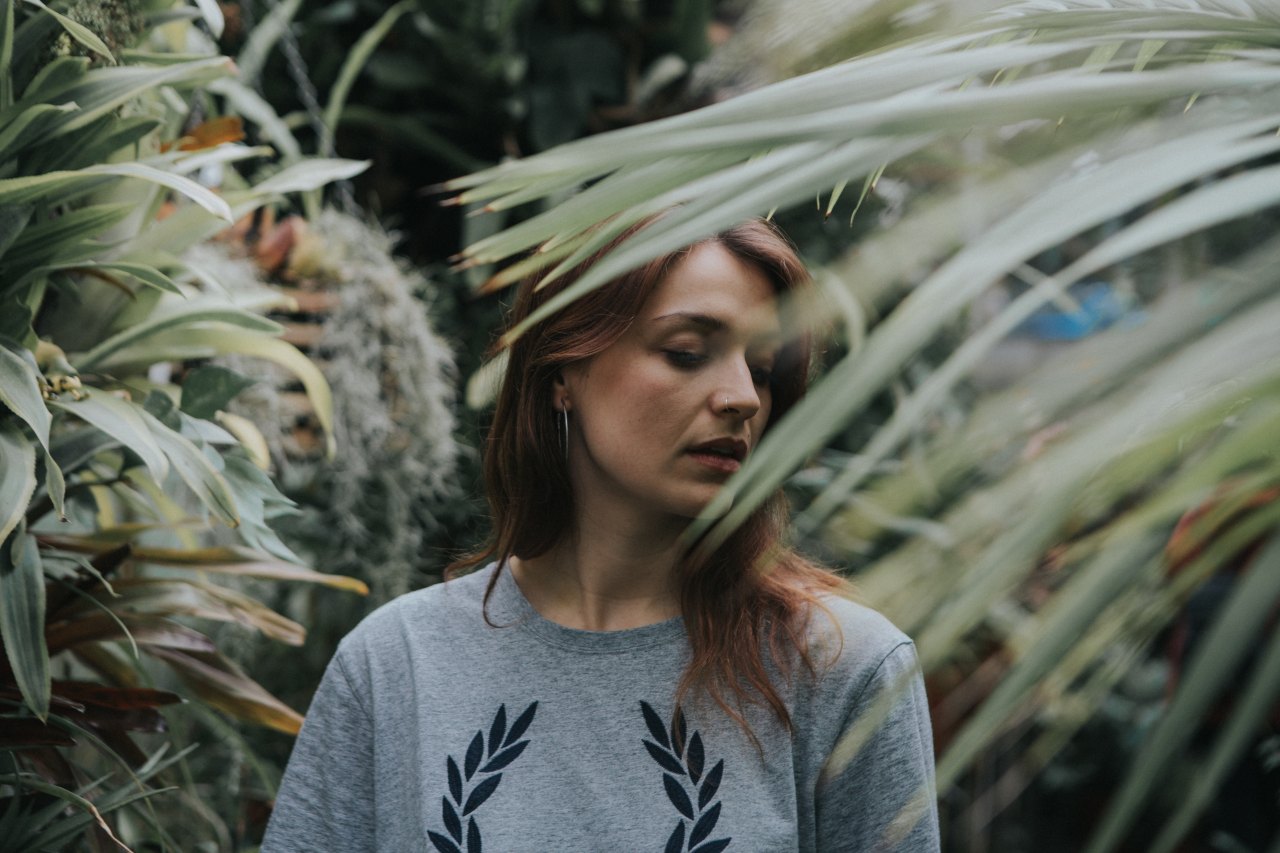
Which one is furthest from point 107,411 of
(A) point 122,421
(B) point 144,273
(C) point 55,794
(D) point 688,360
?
(D) point 688,360

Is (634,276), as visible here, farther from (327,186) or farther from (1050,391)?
(327,186)

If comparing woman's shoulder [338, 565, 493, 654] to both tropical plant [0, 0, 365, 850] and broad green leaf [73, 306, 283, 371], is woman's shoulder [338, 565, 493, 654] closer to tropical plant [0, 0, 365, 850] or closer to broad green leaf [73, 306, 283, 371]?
tropical plant [0, 0, 365, 850]

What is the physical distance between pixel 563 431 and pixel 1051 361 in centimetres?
99

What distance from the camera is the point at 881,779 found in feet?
3.65

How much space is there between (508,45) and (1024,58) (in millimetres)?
1985

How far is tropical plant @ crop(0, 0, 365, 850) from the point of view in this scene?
41.8 inches

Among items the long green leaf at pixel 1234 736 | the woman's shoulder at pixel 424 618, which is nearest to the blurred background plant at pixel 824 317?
the long green leaf at pixel 1234 736

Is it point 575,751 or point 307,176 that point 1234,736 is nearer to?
point 575,751

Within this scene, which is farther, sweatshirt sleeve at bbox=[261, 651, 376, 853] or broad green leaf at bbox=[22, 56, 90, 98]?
sweatshirt sleeve at bbox=[261, 651, 376, 853]

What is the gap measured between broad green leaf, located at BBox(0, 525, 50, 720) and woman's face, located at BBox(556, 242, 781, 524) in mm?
538

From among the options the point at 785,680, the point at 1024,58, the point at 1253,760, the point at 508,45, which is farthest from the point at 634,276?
the point at 1253,760

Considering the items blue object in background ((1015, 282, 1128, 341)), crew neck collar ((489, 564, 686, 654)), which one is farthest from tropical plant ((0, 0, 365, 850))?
blue object in background ((1015, 282, 1128, 341))

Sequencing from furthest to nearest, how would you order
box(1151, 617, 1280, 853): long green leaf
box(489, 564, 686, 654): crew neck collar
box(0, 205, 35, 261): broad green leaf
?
box(489, 564, 686, 654): crew neck collar, box(0, 205, 35, 261): broad green leaf, box(1151, 617, 1280, 853): long green leaf

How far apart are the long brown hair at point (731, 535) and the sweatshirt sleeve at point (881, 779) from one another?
0.25ft
